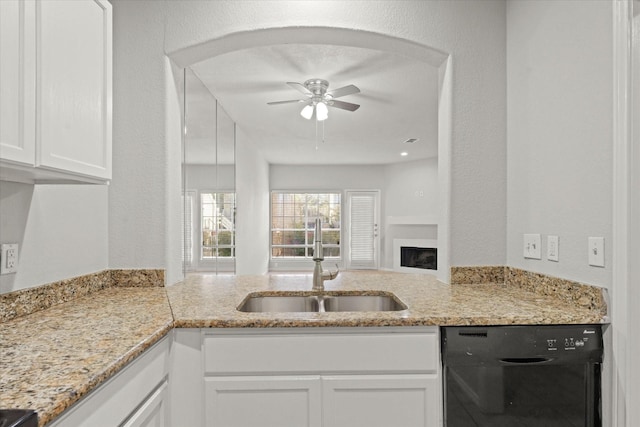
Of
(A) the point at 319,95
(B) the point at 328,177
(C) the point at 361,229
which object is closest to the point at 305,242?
(C) the point at 361,229

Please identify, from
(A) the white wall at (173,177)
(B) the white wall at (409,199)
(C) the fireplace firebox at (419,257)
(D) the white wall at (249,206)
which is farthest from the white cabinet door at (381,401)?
(C) the fireplace firebox at (419,257)

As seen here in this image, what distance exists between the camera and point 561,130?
5.68 feet

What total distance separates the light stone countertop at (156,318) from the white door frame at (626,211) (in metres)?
0.11

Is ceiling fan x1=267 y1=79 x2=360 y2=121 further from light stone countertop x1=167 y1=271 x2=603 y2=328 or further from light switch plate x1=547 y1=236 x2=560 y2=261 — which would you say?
light switch plate x1=547 y1=236 x2=560 y2=261

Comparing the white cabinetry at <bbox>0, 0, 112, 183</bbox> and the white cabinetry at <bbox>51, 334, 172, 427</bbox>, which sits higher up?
the white cabinetry at <bbox>0, 0, 112, 183</bbox>

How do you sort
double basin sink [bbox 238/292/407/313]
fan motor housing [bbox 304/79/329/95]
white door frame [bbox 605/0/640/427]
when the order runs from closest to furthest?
white door frame [bbox 605/0/640/427] < double basin sink [bbox 238/292/407/313] < fan motor housing [bbox 304/79/329/95]

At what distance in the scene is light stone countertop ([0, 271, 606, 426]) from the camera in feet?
3.05

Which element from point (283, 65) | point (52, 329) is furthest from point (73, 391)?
point (283, 65)

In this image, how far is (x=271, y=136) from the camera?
627 cm

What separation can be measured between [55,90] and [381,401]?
4.95ft

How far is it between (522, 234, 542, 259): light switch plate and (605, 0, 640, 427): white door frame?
463 mm

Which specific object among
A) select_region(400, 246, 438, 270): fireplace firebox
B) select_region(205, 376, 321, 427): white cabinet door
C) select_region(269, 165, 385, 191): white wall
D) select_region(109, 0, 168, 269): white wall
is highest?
select_region(269, 165, 385, 191): white wall

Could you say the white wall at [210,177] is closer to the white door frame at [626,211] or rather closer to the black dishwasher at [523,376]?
the black dishwasher at [523,376]

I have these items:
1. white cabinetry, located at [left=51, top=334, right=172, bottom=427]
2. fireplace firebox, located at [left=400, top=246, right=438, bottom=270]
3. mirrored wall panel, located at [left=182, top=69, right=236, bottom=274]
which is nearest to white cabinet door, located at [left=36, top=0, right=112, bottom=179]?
white cabinetry, located at [left=51, top=334, right=172, bottom=427]
